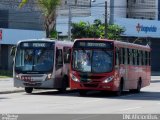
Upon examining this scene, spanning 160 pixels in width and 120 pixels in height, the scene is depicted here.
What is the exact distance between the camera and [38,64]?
99.3 ft

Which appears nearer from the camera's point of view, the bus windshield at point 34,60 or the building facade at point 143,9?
the bus windshield at point 34,60

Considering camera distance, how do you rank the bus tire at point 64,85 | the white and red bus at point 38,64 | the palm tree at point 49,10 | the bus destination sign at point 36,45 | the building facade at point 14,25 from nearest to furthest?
the white and red bus at point 38,64 → the bus destination sign at point 36,45 → the bus tire at point 64,85 → the palm tree at point 49,10 → the building facade at point 14,25

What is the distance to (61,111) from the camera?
19.3 m

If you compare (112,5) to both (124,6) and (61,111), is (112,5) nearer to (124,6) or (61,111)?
(124,6)

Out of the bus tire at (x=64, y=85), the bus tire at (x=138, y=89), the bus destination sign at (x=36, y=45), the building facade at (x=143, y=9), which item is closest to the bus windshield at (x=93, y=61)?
the bus destination sign at (x=36, y=45)

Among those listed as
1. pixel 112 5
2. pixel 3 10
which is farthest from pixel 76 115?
pixel 112 5

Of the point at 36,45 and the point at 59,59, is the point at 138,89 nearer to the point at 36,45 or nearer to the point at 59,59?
the point at 59,59

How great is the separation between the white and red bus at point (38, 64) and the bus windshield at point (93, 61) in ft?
6.33

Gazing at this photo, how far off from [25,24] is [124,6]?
716 inches

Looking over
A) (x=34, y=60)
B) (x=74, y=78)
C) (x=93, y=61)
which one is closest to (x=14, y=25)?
(x=34, y=60)

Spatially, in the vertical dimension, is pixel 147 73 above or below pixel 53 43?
below

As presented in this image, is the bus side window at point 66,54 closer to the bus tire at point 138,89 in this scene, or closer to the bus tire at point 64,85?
the bus tire at point 64,85

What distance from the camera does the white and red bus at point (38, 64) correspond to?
2998cm

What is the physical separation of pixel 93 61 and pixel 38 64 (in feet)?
11.1
